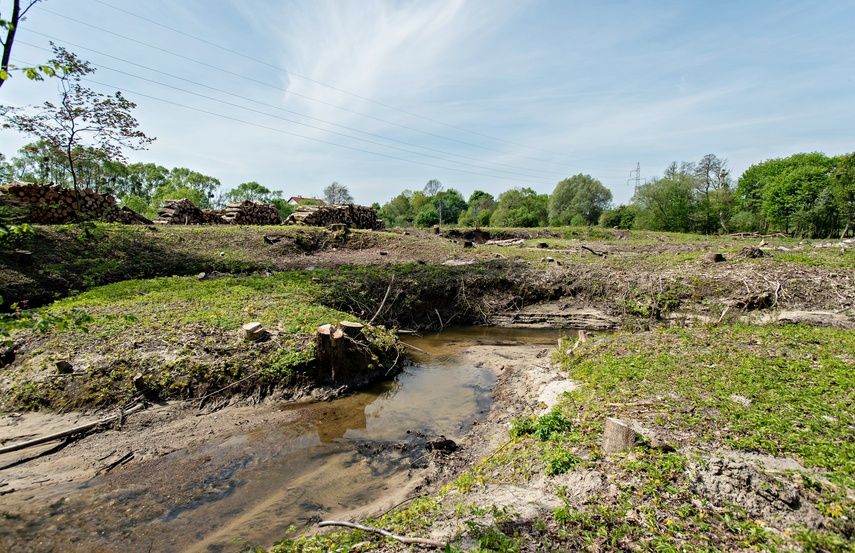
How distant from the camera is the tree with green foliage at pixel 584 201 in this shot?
62875 mm

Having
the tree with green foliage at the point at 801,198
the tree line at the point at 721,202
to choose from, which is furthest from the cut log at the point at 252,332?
the tree with green foliage at the point at 801,198

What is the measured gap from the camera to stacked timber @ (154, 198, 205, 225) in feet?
65.8

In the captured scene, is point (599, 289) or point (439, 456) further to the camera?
point (599, 289)

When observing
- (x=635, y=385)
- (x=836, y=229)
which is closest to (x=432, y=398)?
(x=635, y=385)

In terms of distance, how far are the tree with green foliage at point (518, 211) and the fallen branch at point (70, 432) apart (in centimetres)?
6048

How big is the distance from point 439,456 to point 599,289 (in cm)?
932

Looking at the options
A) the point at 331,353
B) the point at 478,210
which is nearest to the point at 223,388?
the point at 331,353

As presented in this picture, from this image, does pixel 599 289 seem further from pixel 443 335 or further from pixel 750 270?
pixel 443 335

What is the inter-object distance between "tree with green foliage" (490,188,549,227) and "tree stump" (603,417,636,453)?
198 ft

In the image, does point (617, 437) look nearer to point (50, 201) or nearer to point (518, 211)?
point (50, 201)

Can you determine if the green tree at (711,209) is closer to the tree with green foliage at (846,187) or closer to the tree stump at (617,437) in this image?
the tree with green foliage at (846,187)

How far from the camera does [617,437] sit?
3.71m

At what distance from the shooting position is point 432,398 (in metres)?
6.90

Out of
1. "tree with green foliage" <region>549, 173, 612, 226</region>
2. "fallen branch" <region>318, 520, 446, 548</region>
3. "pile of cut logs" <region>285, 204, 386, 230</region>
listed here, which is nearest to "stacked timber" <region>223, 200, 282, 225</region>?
"pile of cut logs" <region>285, 204, 386, 230</region>
